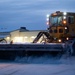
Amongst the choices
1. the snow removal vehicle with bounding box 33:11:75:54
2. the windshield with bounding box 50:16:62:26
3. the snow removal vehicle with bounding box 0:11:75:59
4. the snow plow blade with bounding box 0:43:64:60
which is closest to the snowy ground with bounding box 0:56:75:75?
the snow plow blade with bounding box 0:43:64:60

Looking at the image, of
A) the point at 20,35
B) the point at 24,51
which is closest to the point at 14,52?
the point at 24,51

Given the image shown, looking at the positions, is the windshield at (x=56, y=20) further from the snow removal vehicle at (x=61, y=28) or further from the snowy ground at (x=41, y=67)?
the snowy ground at (x=41, y=67)

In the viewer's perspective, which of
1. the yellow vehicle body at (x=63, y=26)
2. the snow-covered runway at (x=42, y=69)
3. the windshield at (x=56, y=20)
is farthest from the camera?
the windshield at (x=56, y=20)

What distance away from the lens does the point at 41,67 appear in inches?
908

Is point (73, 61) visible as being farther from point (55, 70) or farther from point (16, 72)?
point (16, 72)

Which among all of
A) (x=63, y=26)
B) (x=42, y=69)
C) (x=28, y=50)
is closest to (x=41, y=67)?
(x=42, y=69)

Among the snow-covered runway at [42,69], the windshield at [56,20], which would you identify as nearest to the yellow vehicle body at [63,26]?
the windshield at [56,20]

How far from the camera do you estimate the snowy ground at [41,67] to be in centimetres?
2067

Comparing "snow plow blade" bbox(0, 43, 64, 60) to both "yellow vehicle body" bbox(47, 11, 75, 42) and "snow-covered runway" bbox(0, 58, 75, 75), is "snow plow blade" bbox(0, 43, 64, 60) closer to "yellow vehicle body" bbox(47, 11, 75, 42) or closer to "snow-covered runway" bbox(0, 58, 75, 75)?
"snow-covered runway" bbox(0, 58, 75, 75)

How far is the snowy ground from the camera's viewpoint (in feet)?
67.8

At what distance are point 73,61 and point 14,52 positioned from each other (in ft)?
16.0

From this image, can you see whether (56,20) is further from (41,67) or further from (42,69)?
(42,69)

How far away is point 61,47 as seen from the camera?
2631cm

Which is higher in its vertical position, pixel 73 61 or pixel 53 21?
pixel 53 21
